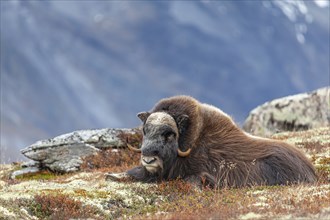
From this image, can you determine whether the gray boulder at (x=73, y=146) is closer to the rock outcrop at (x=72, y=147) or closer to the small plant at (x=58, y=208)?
the rock outcrop at (x=72, y=147)

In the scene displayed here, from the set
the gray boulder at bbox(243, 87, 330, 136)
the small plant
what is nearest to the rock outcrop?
the small plant

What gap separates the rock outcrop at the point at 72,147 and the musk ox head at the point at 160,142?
8.58 metres

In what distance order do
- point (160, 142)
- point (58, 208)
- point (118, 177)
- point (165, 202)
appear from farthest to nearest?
point (118, 177)
point (160, 142)
point (165, 202)
point (58, 208)

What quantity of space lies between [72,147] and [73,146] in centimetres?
5

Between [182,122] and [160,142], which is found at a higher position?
[182,122]

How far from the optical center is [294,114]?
3189cm

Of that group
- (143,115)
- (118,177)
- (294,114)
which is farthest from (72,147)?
(294,114)

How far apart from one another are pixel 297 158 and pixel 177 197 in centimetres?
312

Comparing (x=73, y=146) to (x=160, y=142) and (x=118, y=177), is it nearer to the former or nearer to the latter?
(x=118, y=177)

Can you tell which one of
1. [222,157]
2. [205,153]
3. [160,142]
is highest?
[160,142]

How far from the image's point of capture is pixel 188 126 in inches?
522

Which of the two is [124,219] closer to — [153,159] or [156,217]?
[156,217]

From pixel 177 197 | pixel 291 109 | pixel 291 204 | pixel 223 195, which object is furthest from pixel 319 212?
pixel 291 109

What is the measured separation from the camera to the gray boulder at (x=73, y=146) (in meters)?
21.3
